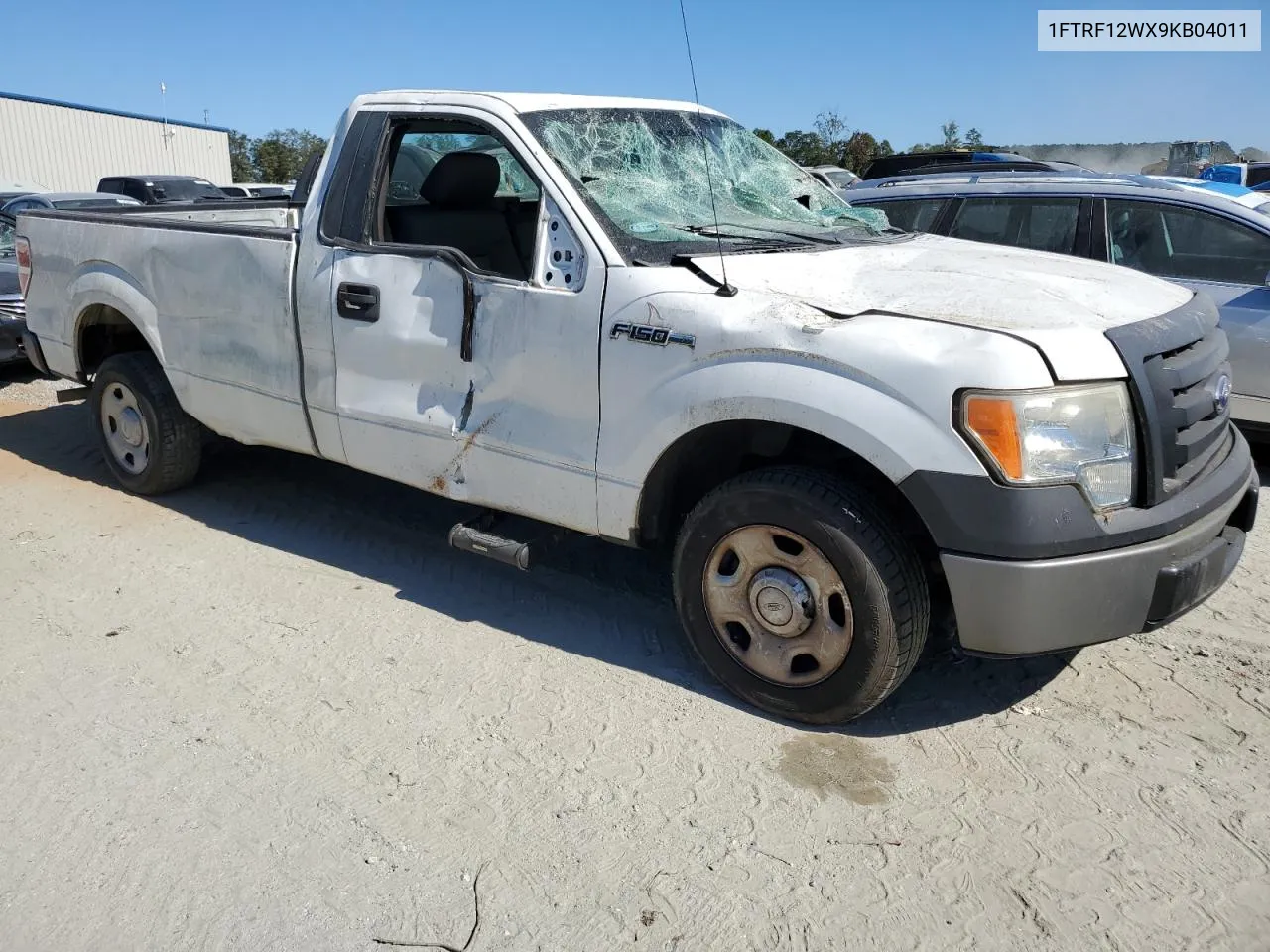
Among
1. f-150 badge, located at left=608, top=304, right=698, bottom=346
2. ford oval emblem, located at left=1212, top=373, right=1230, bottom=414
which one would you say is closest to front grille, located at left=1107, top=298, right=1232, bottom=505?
ford oval emblem, located at left=1212, top=373, right=1230, bottom=414

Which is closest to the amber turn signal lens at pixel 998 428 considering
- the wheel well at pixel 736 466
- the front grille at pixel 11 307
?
the wheel well at pixel 736 466

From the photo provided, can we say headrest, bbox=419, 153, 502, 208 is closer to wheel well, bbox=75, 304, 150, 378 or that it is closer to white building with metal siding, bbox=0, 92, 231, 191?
wheel well, bbox=75, 304, 150, 378

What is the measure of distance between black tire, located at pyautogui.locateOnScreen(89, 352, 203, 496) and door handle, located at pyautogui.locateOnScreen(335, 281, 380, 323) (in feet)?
5.43

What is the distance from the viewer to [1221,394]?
351cm

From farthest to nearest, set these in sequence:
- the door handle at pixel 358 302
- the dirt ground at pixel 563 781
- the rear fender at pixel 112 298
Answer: the rear fender at pixel 112 298
the door handle at pixel 358 302
the dirt ground at pixel 563 781

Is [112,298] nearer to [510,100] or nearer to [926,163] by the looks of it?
[510,100]

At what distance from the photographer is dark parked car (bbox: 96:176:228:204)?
64.6 feet

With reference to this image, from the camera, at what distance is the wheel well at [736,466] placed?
3.34 meters

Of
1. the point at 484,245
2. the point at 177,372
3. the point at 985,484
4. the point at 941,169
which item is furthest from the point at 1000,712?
the point at 941,169

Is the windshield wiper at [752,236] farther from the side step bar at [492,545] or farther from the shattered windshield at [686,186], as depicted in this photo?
the side step bar at [492,545]

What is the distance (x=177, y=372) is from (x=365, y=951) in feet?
11.4

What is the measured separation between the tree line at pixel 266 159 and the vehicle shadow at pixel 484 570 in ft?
159

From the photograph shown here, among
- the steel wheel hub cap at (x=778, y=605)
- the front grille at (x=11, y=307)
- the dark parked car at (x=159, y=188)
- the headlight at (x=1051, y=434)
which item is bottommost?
the steel wheel hub cap at (x=778, y=605)

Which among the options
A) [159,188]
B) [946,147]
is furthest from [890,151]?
[159,188]
